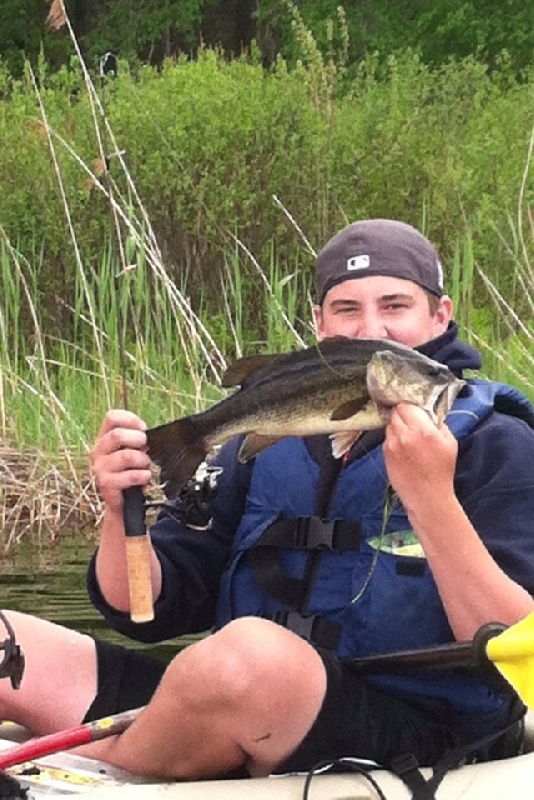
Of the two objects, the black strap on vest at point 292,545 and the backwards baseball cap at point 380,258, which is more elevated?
the backwards baseball cap at point 380,258

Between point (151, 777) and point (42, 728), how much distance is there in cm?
48

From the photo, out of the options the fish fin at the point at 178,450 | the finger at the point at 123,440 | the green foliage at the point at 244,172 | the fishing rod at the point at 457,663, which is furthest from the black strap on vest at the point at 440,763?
the green foliage at the point at 244,172

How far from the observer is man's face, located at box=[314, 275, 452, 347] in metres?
3.30

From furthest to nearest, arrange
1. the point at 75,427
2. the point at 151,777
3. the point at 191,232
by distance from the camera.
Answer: the point at 191,232 < the point at 75,427 < the point at 151,777

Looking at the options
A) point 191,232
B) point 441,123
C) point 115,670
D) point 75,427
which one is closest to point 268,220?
point 191,232

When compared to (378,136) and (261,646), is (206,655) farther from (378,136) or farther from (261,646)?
(378,136)

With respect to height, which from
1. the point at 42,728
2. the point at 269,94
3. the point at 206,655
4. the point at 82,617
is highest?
the point at 269,94

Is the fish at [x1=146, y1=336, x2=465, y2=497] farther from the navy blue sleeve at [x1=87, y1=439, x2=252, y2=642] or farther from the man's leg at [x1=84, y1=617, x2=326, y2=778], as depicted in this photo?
the navy blue sleeve at [x1=87, y1=439, x2=252, y2=642]

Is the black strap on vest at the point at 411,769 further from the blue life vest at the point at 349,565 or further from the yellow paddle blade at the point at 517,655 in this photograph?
the yellow paddle blade at the point at 517,655

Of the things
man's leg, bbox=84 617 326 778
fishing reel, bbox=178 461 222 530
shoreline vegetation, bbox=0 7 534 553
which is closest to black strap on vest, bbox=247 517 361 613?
fishing reel, bbox=178 461 222 530

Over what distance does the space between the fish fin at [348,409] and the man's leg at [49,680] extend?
1.02m

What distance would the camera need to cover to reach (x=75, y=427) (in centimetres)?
698

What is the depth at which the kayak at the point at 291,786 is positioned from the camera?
9.41ft

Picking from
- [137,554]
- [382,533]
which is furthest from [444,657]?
[137,554]
